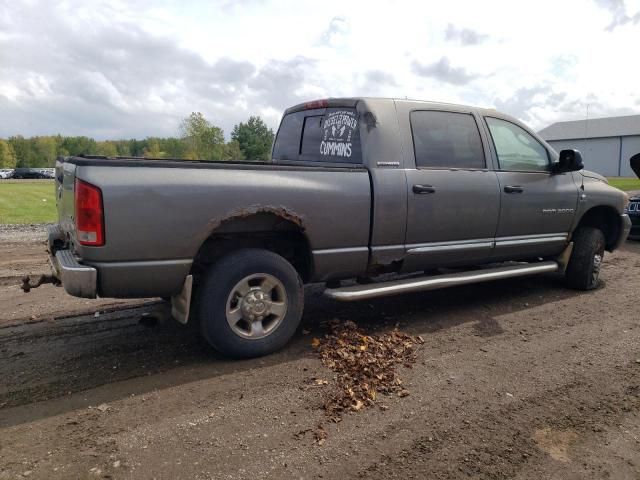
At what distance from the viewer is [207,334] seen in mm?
3879

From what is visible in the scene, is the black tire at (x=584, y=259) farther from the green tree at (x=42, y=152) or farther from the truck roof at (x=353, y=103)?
the green tree at (x=42, y=152)

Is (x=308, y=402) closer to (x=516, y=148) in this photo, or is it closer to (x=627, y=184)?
(x=516, y=148)

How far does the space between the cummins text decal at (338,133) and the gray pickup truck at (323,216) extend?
0.02 meters

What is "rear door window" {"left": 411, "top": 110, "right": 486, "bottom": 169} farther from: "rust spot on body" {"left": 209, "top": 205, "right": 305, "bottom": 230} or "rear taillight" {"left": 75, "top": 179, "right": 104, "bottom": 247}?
"rear taillight" {"left": 75, "top": 179, "right": 104, "bottom": 247}

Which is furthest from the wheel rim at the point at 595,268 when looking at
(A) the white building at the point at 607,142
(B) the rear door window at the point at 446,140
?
(A) the white building at the point at 607,142

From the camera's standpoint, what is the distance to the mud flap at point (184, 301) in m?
3.77

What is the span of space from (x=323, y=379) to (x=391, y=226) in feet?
4.92

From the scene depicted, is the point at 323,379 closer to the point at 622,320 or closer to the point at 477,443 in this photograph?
the point at 477,443

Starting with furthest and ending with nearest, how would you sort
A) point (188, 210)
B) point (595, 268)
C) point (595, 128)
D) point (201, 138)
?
point (595, 128)
point (201, 138)
point (595, 268)
point (188, 210)

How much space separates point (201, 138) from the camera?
48812 mm

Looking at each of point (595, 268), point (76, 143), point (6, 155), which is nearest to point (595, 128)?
point (595, 268)

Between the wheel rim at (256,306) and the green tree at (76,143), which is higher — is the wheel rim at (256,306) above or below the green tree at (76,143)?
below

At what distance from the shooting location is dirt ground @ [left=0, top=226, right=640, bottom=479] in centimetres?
279

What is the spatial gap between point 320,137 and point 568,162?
278 centimetres
